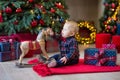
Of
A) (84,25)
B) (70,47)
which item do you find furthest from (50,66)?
(84,25)

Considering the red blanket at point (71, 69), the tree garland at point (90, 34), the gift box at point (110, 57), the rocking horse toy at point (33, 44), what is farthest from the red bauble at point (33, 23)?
the tree garland at point (90, 34)

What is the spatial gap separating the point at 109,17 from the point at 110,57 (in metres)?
2.12

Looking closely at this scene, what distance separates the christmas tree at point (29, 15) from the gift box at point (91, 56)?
100 centimetres

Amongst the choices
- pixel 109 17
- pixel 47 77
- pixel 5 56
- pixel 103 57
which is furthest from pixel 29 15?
pixel 109 17

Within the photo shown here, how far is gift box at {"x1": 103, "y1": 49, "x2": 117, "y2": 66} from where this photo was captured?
305cm

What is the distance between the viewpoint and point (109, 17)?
5.05m

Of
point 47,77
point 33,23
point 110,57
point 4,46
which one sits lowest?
point 47,77

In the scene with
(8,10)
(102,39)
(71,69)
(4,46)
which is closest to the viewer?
(71,69)

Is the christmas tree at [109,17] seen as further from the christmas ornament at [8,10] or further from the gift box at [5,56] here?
the gift box at [5,56]

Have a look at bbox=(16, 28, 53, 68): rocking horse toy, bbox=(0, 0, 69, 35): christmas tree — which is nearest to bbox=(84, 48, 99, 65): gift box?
bbox=(16, 28, 53, 68): rocking horse toy

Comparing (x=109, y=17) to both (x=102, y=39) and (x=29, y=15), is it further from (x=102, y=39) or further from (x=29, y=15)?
(x=29, y=15)

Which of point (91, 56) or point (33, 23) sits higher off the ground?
point (33, 23)

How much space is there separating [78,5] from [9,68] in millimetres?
2973

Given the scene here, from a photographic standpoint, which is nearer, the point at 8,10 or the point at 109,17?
the point at 8,10
